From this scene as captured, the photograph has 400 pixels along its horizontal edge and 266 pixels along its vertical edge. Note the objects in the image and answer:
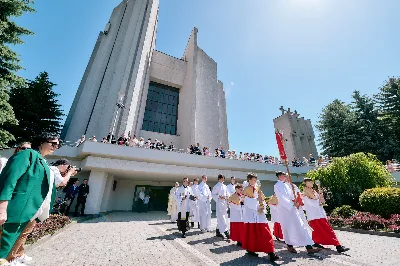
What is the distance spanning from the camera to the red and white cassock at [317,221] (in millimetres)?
5043

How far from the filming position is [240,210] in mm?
6199

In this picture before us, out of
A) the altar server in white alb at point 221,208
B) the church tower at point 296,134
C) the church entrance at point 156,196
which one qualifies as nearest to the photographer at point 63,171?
the altar server in white alb at point 221,208

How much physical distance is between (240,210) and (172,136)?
18.4m

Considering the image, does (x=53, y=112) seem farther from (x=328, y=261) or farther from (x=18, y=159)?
(x=328, y=261)

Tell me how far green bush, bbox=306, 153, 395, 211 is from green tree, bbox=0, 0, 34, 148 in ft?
62.7

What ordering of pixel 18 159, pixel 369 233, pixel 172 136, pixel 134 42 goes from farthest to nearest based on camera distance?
pixel 172 136 → pixel 134 42 → pixel 369 233 → pixel 18 159

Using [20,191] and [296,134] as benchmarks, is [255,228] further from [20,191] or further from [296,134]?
[296,134]

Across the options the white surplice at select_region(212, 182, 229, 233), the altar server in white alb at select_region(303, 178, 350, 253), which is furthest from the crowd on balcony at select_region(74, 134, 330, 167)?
the altar server in white alb at select_region(303, 178, 350, 253)

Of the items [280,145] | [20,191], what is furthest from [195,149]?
[20,191]

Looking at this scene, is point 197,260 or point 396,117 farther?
point 396,117

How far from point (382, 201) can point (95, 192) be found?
15.8m

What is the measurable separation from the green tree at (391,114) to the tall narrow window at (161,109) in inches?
1002

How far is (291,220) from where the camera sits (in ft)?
16.6

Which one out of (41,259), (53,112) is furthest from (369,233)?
(53,112)
